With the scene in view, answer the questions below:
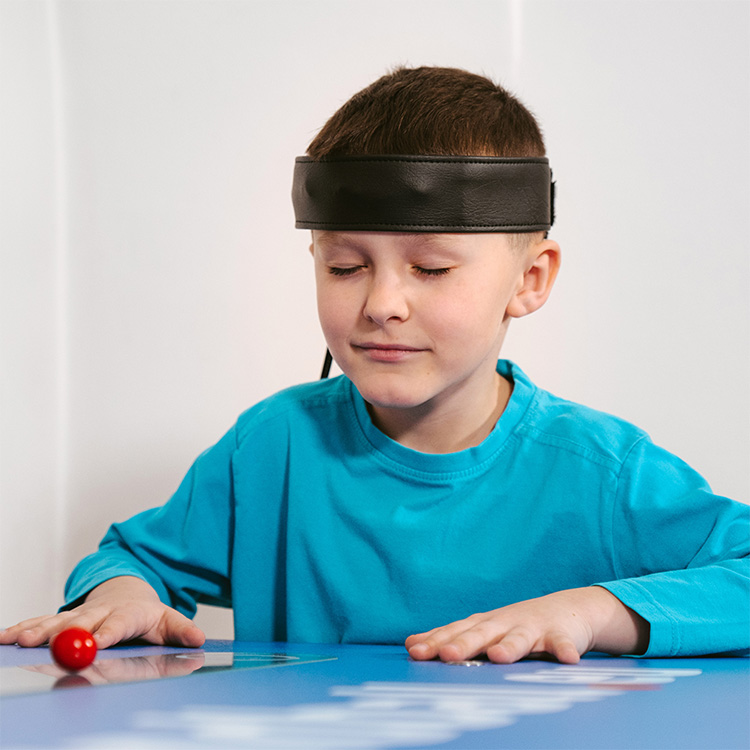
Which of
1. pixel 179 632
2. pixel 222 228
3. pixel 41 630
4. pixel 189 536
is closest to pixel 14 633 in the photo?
pixel 41 630

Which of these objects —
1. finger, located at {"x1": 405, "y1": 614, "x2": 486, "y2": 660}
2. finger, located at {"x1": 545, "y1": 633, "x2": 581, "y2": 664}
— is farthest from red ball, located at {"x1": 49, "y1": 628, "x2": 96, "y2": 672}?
finger, located at {"x1": 545, "y1": 633, "x2": 581, "y2": 664}

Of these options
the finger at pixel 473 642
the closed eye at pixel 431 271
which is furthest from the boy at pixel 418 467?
the finger at pixel 473 642

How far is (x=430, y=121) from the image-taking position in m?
1.21

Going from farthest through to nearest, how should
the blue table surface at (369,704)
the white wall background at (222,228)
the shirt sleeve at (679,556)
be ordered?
the white wall background at (222,228) → the shirt sleeve at (679,556) → the blue table surface at (369,704)

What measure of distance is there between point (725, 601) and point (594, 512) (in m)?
0.25

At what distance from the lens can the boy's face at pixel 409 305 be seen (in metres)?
1.16

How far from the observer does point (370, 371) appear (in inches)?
47.4

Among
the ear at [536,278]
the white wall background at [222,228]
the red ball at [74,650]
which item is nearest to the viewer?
the red ball at [74,650]

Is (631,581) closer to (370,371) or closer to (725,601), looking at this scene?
(725,601)

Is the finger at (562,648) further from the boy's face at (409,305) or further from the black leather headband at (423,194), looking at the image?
the black leather headband at (423,194)

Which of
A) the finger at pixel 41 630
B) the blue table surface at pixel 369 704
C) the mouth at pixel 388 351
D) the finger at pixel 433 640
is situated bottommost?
the finger at pixel 41 630

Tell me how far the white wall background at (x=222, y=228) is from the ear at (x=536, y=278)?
0.52 m

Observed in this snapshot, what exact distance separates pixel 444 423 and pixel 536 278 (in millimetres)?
226

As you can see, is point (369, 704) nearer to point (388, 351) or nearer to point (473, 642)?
point (473, 642)
